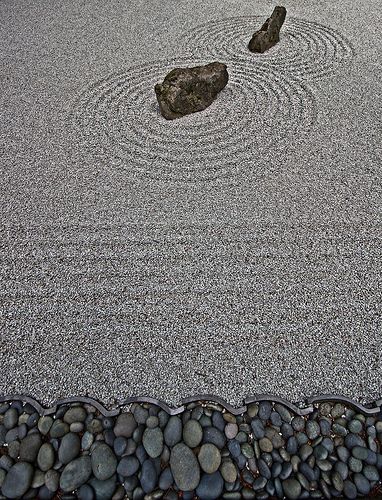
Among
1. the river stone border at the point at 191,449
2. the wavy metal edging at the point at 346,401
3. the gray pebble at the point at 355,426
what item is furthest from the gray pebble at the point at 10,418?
the gray pebble at the point at 355,426

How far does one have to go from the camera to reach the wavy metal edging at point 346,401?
1.21 metres

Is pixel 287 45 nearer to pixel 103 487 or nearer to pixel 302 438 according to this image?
pixel 302 438

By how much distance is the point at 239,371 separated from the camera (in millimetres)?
1298

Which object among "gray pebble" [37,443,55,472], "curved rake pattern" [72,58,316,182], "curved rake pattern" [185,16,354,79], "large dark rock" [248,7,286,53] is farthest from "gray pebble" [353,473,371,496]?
"large dark rock" [248,7,286,53]

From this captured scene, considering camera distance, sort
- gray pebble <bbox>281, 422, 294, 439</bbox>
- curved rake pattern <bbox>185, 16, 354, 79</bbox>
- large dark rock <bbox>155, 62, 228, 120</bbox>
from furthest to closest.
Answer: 1. curved rake pattern <bbox>185, 16, 354, 79</bbox>
2. large dark rock <bbox>155, 62, 228, 120</bbox>
3. gray pebble <bbox>281, 422, 294, 439</bbox>

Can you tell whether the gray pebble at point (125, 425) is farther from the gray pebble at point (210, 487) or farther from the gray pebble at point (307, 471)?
the gray pebble at point (307, 471)

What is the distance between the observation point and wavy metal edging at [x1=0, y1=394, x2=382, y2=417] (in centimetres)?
121

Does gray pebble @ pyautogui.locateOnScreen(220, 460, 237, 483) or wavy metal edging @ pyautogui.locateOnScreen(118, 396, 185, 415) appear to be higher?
gray pebble @ pyautogui.locateOnScreen(220, 460, 237, 483)

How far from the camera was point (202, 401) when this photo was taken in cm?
124

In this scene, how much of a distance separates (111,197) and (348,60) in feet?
5.61

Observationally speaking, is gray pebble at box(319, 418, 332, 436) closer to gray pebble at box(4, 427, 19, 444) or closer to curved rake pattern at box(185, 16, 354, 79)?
gray pebble at box(4, 427, 19, 444)

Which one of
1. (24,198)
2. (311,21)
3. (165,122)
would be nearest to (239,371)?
(24,198)

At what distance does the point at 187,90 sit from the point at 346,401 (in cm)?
163

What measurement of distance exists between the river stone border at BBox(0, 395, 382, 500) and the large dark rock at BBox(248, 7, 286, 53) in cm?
217
